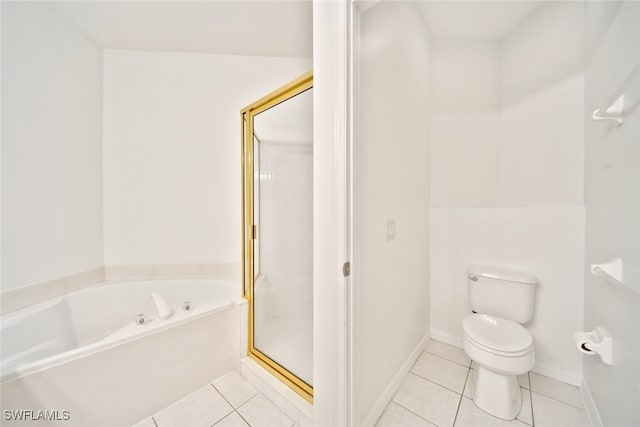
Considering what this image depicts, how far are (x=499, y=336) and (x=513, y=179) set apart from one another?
112cm

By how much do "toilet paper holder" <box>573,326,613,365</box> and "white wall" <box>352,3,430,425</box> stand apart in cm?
79

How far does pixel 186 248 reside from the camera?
2.21 metres

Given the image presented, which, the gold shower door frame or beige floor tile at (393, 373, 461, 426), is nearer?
beige floor tile at (393, 373, 461, 426)

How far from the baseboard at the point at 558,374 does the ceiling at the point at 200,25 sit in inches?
120

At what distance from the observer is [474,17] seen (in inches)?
66.9

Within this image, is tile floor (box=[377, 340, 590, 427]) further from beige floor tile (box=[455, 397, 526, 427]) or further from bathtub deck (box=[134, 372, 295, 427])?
bathtub deck (box=[134, 372, 295, 427])

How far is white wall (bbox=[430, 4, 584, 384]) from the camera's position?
146 cm

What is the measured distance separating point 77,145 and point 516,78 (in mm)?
3500

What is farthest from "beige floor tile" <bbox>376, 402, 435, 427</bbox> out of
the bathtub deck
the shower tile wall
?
the shower tile wall

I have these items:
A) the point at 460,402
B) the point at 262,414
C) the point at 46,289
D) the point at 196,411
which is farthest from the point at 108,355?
the point at 460,402

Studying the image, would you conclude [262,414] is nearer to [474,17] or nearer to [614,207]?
[614,207]

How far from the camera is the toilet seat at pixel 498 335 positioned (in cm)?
121

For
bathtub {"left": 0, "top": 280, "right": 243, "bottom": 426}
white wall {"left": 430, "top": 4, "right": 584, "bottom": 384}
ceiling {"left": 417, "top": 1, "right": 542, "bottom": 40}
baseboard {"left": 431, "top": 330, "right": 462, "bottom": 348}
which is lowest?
baseboard {"left": 431, "top": 330, "right": 462, "bottom": 348}

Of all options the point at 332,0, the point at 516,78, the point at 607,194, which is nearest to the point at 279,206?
the point at 332,0
